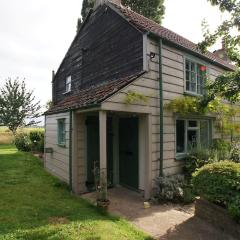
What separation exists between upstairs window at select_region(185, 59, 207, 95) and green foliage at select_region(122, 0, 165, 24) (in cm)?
1517

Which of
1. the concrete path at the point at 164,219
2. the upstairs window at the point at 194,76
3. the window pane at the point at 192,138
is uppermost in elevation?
the upstairs window at the point at 194,76

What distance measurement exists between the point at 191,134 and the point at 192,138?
18cm

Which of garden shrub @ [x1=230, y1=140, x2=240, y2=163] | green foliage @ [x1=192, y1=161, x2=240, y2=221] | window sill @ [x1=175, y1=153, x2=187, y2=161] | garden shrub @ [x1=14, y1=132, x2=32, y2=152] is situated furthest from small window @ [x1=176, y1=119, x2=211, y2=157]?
garden shrub @ [x1=14, y1=132, x2=32, y2=152]

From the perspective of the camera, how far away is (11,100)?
3647cm

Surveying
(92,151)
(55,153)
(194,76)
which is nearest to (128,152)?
(92,151)

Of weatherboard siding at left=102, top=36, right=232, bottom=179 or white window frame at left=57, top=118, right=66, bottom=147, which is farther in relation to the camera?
white window frame at left=57, top=118, right=66, bottom=147

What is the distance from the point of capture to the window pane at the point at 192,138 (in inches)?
423

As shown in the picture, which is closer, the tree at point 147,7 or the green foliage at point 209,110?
the green foliage at point 209,110

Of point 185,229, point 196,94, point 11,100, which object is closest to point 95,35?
point 196,94

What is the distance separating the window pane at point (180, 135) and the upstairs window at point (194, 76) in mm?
1522

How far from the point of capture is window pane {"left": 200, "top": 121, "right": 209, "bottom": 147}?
38.0ft

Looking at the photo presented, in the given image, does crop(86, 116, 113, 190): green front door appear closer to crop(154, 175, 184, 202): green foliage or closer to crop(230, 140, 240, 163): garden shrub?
crop(154, 175, 184, 202): green foliage

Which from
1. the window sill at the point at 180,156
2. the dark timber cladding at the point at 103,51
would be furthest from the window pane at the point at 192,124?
the dark timber cladding at the point at 103,51

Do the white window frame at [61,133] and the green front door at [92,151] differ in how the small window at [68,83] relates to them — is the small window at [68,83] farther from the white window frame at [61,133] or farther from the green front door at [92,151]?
the green front door at [92,151]
